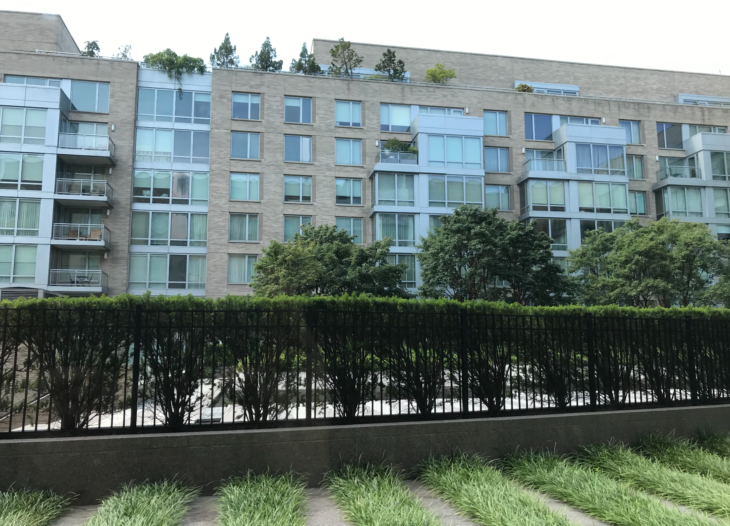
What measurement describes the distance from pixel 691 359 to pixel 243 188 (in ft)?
100.0

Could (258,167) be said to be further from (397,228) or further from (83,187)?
(83,187)

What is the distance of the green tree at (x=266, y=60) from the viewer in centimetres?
3962

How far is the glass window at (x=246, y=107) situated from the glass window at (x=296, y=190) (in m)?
4.66

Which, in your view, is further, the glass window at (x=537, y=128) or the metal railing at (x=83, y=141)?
the glass window at (x=537, y=128)

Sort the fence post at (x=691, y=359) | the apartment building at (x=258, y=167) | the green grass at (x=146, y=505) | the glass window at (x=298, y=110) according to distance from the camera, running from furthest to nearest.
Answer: the glass window at (x=298, y=110), the apartment building at (x=258, y=167), the fence post at (x=691, y=359), the green grass at (x=146, y=505)

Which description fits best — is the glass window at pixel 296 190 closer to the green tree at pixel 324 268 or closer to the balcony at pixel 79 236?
the green tree at pixel 324 268

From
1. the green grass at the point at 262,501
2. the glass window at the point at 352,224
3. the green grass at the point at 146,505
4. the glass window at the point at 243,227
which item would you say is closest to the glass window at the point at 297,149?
the glass window at the point at 352,224

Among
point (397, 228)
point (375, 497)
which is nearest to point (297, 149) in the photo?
point (397, 228)

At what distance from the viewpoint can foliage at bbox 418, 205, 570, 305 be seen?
29219 millimetres

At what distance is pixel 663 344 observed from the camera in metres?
9.30

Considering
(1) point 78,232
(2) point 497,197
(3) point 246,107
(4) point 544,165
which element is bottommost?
(1) point 78,232

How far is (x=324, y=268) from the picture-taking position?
88.6 ft

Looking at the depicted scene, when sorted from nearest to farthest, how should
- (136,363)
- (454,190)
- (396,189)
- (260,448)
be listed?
(260,448) → (136,363) → (396,189) → (454,190)

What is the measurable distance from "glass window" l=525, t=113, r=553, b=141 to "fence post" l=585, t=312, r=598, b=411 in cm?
3382
